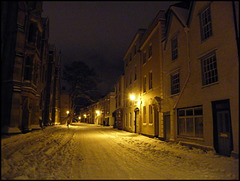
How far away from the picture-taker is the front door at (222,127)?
8.78 meters

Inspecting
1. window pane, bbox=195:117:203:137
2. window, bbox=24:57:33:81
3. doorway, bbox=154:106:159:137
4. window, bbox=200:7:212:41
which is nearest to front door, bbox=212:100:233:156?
window pane, bbox=195:117:203:137

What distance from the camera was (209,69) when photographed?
1047cm

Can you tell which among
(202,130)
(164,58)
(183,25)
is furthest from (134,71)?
(202,130)

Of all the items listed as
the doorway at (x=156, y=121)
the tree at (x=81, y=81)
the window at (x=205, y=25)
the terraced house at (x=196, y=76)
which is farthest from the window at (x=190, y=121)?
the tree at (x=81, y=81)

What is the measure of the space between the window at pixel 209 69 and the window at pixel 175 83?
9.71 ft

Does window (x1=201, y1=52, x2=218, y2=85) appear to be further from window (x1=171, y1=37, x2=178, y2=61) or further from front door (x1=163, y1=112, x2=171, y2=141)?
front door (x1=163, y1=112, x2=171, y2=141)

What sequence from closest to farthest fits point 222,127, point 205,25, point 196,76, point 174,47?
1. point 222,127
2. point 205,25
3. point 196,76
4. point 174,47

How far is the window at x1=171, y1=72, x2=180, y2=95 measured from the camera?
1389 cm

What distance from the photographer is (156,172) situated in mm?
6078

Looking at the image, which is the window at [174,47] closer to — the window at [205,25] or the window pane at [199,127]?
the window at [205,25]

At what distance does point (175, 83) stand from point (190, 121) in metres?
3.36

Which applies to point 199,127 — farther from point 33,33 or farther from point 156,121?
point 33,33

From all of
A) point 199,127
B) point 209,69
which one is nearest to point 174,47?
point 209,69

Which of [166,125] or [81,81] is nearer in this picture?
[166,125]
